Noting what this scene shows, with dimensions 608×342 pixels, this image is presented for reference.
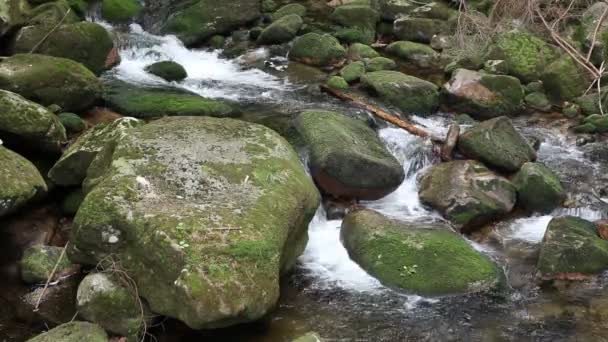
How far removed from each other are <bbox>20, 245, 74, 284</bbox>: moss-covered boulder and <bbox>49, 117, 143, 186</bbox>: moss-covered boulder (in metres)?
1.09

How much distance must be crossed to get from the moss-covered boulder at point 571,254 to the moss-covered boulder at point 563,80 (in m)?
5.85

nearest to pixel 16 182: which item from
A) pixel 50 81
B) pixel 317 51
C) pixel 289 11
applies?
pixel 50 81

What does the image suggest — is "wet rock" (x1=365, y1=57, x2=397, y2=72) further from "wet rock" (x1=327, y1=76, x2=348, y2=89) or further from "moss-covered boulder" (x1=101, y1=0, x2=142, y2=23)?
"moss-covered boulder" (x1=101, y1=0, x2=142, y2=23)

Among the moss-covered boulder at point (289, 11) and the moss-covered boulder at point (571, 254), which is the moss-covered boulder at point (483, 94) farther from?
the moss-covered boulder at point (289, 11)

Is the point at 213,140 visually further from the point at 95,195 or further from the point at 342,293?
the point at 342,293

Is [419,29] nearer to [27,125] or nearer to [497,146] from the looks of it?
[497,146]

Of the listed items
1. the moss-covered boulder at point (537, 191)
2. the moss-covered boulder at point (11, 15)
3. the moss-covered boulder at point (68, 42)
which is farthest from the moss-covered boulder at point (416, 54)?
the moss-covered boulder at point (11, 15)

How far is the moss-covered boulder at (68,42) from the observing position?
11008mm

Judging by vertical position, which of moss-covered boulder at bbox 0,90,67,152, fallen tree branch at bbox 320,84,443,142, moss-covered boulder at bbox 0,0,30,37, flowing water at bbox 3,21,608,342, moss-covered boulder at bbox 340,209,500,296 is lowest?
flowing water at bbox 3,21,608,342

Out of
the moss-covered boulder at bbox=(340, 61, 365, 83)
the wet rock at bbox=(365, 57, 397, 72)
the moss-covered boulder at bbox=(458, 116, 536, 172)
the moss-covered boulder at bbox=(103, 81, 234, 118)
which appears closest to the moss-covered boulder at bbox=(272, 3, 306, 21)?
the wet rock at bbox=(365, 57, 397, 72)

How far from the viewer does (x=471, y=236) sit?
8.80m

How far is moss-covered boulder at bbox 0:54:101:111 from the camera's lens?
919 centimetres

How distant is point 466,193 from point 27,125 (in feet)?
19.8

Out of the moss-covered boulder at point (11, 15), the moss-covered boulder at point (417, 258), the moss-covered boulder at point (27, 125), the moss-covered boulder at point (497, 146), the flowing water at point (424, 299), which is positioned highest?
the moss-covered boulder at point (11, 15)
